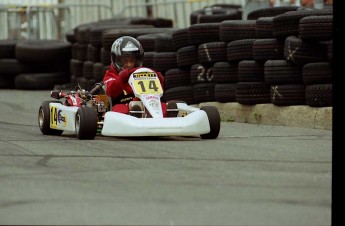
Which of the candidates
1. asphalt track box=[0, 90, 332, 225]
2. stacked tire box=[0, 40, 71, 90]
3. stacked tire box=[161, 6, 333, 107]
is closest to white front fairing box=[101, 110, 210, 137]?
asphalt track box=[0, 90, 332, 225]

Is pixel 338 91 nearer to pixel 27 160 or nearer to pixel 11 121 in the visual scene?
pixel 27 160

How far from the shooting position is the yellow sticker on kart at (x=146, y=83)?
32.6 feet

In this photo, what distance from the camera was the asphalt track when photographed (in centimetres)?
591

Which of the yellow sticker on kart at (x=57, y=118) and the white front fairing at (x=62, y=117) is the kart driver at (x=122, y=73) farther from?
the yellow sticker on kart at (x=57, y=118)

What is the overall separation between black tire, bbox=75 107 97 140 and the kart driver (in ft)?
1.24

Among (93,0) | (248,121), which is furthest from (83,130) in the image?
(93,0)

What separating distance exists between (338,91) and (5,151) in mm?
4653

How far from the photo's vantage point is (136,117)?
32.1 feet

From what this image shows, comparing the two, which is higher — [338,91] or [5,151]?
[338,91]

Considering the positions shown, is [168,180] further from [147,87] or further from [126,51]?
[126,51]

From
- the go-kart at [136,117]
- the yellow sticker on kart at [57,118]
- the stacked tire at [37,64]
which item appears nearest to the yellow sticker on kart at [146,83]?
the go-kart at [136,117]

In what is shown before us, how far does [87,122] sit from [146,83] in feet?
2.21

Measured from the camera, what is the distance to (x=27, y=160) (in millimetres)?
8281

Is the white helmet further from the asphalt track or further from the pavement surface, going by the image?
the pavement surface
